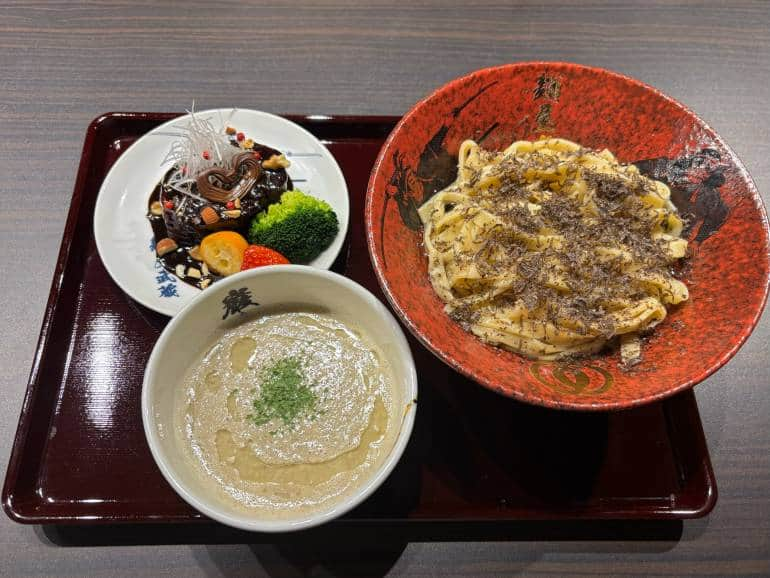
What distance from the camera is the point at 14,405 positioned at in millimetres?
2078

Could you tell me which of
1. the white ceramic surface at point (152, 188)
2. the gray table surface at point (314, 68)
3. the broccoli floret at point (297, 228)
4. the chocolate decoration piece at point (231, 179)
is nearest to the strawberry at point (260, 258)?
the broccoli floret at point (297, 228)

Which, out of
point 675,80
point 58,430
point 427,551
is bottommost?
point 427,551

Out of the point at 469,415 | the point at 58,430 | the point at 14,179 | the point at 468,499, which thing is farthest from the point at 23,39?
the point at 468,499

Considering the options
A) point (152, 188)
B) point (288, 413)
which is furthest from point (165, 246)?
point (288, 413)

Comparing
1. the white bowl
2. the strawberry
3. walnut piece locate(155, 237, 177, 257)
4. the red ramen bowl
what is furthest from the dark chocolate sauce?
the red ramen bowl

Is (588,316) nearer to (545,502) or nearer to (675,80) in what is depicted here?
(545,502)

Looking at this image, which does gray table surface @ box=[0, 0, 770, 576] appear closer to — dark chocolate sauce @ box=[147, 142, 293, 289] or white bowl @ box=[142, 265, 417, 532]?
dark chocolate sauce @ box=[147, 142, 293, 289]

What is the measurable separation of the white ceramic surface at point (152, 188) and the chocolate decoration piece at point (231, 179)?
0.19m

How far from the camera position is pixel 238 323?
Answer: 1.77 metres

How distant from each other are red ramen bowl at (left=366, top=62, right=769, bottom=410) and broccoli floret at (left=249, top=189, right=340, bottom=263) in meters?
0.44

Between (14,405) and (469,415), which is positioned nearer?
(469,415)

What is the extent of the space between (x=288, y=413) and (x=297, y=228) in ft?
2.59

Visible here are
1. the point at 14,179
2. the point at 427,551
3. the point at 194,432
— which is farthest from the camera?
the point at 14,179

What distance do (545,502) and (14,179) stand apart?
2.73 metres
